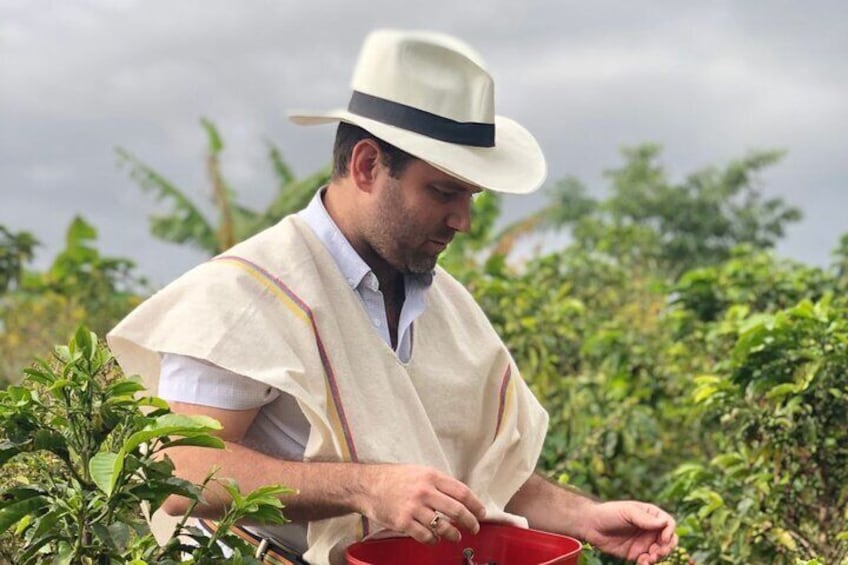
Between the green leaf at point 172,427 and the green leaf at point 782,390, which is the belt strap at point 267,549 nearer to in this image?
the green leaf at point 172,427

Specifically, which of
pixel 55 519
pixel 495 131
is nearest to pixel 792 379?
pixel 495 131

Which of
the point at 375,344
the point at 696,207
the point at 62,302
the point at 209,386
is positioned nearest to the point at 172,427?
the point at 209,386

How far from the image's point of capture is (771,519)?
395 cm

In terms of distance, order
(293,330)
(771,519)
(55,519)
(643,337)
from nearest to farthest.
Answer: (55,519), (293,330), (771,519), (643,337)

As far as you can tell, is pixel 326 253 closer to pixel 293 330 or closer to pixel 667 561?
pixel 293 330

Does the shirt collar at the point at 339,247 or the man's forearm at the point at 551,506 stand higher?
the shirt collar at the point at 339,247

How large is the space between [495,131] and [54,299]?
357 inches

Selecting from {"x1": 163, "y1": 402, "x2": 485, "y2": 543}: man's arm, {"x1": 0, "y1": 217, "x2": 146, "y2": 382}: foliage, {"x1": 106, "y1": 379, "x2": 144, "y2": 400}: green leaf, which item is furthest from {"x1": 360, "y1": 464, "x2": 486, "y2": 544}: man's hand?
{"x1": 0, "y1": 217, "x2": 146, "y2": 382}: foliage

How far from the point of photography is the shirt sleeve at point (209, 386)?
2.43 metres

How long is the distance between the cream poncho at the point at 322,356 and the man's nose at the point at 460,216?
244mm

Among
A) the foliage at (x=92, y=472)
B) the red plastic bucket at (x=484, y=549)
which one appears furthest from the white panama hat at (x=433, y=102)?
the foliage at (x=92, y=472)

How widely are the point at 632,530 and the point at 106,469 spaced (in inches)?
51.1

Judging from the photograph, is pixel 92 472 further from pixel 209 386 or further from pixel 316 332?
pixel 316 332

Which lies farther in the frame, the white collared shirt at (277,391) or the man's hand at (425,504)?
the white collared shirt at (277,391)
